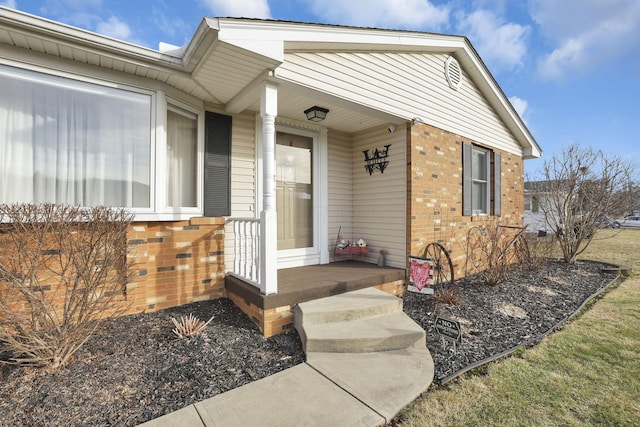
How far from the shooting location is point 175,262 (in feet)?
11.8

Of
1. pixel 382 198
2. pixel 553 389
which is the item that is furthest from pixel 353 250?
pixel 553 389

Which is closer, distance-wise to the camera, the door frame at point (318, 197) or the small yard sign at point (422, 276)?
the small yard sign at point (422, 276)

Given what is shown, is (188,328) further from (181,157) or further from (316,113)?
(316,113)

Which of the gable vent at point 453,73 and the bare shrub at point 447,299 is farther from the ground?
the gable vent at point 453,73

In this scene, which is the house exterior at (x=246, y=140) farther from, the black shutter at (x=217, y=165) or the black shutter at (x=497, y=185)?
the black shutter at (x=497, y=185)

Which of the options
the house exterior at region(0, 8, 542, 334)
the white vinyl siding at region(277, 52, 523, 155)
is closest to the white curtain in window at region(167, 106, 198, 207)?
the house exterior at region(0, 8, 542, 334)

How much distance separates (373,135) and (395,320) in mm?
3367

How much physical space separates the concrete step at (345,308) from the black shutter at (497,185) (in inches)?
181

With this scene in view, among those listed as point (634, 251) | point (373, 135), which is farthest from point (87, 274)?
point (634, 251)

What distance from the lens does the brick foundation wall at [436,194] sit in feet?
15.5

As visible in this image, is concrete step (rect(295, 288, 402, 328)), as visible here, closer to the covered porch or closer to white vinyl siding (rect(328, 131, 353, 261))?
the covered porch

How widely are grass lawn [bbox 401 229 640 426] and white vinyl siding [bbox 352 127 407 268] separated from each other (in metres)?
2.23

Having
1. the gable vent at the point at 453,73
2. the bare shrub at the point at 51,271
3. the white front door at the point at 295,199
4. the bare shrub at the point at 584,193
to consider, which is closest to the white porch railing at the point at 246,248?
the white front door at the point at 295,199

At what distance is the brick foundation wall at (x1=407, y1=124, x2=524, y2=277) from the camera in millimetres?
4719
